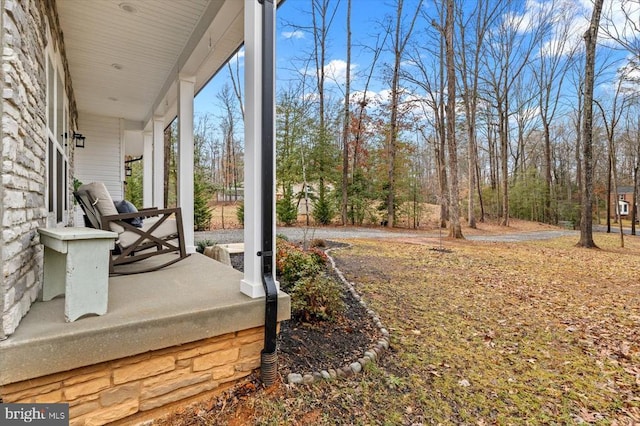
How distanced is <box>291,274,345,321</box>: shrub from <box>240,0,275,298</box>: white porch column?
109 centimetres

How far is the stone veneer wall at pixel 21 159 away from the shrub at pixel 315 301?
6.83 feet

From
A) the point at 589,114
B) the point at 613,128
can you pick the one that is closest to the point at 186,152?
the point at 589,114

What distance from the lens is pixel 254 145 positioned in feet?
7.61

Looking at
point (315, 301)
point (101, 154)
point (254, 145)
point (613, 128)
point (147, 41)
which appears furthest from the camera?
point (613, 128)

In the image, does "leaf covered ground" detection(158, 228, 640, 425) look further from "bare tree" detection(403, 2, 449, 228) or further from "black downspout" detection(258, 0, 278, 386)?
"bare tree" detection(403, 2, 449, 228)

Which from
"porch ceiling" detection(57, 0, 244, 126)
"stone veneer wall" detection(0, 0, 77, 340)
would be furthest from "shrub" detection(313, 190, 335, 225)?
"stone veneer wall" detection(0, 0, 77, 340)

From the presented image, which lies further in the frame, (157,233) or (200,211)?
(200,211)

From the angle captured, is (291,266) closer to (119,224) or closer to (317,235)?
(119,224)

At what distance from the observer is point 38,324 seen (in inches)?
68.2

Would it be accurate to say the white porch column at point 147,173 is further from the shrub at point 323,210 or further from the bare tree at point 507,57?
the bare tree at point 507,57

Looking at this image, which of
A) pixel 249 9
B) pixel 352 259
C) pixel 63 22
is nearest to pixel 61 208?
pixel 63 22

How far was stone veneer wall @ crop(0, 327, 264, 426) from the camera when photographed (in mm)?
1656

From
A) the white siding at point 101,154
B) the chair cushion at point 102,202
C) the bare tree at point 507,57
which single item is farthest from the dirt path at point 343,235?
the bare tree at point 507,57

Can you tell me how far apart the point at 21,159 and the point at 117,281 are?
1.21 metres
